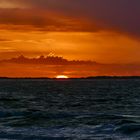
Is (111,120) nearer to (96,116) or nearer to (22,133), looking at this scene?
(96,116)

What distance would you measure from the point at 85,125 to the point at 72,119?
15.8ft

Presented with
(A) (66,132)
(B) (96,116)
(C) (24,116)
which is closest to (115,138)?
(A) (66,132)

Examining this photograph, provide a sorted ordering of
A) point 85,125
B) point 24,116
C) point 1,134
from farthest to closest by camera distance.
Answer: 1. point 24,116
2. point 85,125
3. point 1,134

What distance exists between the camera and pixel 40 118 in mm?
51562

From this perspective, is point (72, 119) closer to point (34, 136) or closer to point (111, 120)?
point (111, 120)

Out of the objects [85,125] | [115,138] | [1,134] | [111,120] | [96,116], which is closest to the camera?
[115,138]

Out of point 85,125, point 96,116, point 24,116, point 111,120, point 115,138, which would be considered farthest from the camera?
point 24,116

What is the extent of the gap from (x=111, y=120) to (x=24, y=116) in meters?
11.4

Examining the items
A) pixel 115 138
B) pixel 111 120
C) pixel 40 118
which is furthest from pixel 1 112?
pixel 115 138

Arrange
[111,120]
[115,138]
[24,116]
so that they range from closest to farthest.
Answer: [115,138] → [111,120] → [24,116]

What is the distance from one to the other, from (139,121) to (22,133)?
12.3 meters

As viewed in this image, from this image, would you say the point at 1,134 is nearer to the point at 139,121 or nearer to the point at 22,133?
the point at 22,133

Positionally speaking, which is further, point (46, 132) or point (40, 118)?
point (40, 118)

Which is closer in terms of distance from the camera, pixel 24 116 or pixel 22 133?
pixel 22 133
